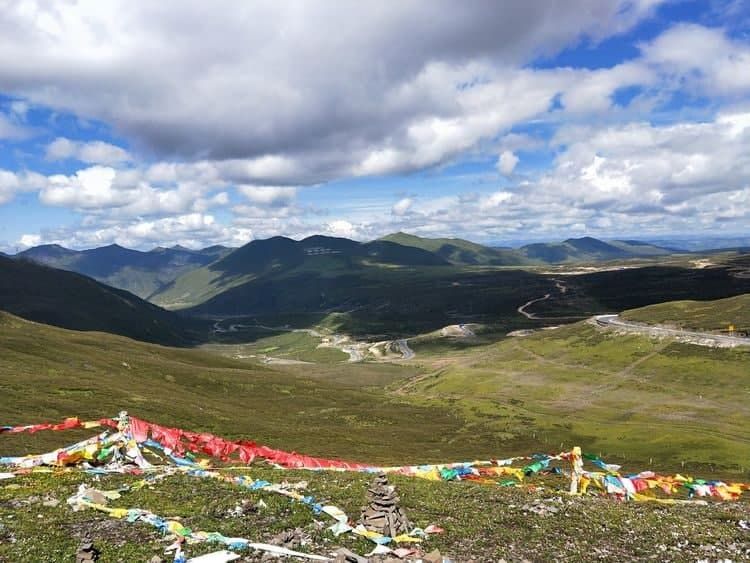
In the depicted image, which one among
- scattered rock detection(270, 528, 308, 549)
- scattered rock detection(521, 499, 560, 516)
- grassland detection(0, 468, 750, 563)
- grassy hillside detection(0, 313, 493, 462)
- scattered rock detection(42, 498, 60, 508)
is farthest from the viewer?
grassy hillside detection(0, 313, 493, 462)

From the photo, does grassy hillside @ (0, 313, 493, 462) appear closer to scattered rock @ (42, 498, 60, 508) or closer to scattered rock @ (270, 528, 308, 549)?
scattered rock @ (42, 498, 60, 508)

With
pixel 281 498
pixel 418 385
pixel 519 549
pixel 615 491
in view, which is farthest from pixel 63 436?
pixel 418 385

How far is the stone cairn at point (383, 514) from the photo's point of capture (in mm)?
23703

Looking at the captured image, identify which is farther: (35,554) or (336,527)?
(336,527)

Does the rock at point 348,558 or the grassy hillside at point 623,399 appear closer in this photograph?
the rock at point 348,558

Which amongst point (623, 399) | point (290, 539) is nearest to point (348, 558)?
point (290, 539)

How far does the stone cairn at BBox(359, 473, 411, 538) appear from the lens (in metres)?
23.7

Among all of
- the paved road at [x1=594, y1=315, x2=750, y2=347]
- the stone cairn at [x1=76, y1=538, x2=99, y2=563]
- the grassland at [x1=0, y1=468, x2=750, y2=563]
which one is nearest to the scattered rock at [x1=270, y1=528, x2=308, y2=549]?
the grassland at [x1=0, y1=468, x2=750, y2=563]

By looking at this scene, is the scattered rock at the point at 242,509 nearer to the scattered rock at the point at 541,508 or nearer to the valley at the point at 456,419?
the valley at the point at 456,419

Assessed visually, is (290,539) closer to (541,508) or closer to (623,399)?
(541,508)

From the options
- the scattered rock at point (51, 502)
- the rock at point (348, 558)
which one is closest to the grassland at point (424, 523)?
the scattered rock at point (51, 502)

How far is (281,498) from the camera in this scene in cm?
2772

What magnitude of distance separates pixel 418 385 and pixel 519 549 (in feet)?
572

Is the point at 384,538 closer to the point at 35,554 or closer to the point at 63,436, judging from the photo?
the point at 35,554
